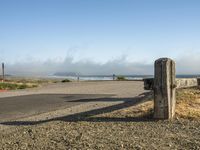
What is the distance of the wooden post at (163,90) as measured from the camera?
11.0 m

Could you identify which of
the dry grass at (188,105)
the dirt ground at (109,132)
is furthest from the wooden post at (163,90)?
the dry grass at (188,105)

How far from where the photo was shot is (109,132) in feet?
30.8

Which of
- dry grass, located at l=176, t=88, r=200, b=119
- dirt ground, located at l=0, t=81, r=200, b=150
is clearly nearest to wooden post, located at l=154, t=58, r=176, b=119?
dirt ground, located at l=0, t=81, r=200, b=150

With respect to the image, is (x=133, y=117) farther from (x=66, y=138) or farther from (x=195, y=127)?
(x=66, y=138)

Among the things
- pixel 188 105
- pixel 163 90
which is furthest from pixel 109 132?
pixel 188 105

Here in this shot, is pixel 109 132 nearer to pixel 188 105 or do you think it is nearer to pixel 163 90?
pixel 163 90

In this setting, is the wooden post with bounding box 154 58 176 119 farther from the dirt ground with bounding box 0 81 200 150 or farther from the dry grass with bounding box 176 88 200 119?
the dry grass with bounding box 176 88 200 119

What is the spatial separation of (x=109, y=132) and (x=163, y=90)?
7.44 ft

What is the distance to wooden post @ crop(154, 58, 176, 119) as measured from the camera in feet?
36.1

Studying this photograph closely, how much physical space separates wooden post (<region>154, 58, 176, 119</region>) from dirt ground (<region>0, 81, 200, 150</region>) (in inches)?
10.1

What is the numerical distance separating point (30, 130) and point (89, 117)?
2354 mm

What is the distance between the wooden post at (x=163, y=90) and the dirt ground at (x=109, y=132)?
26 cm

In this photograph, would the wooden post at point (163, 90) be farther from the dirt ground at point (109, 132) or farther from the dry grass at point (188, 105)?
the dry grass at point (188, 105)

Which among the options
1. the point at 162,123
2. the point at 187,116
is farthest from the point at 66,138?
the point at 187,116
